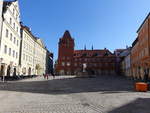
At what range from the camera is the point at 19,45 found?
4650 cm

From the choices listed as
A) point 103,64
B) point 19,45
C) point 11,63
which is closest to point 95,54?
point 103,64

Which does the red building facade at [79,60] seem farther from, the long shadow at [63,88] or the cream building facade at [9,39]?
the long shadow at [63,88]

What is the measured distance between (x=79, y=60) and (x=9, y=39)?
60.3 metres

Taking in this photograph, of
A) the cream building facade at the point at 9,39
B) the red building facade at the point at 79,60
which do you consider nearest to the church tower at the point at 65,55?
the red building facade at the point at 79,60

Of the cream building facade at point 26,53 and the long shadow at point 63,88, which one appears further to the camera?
the cream building facade at point 26,53

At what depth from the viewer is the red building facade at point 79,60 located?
303ft

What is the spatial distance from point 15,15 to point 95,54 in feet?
203

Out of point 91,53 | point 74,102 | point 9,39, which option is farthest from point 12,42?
point 91,53

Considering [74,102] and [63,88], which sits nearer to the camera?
[74,102]

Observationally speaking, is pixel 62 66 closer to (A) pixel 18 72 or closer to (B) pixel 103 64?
(B) pixel 103 64

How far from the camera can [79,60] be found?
95.7 meters

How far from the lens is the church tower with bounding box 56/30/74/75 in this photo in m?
92.1

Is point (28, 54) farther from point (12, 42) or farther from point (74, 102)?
point (74, 102)

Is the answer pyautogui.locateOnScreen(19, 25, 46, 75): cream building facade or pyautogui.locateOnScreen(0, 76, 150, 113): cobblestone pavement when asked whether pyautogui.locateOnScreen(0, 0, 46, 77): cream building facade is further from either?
pyautogui.locateOnScreen(0, 76, 150, 113): cobblestone pavement
